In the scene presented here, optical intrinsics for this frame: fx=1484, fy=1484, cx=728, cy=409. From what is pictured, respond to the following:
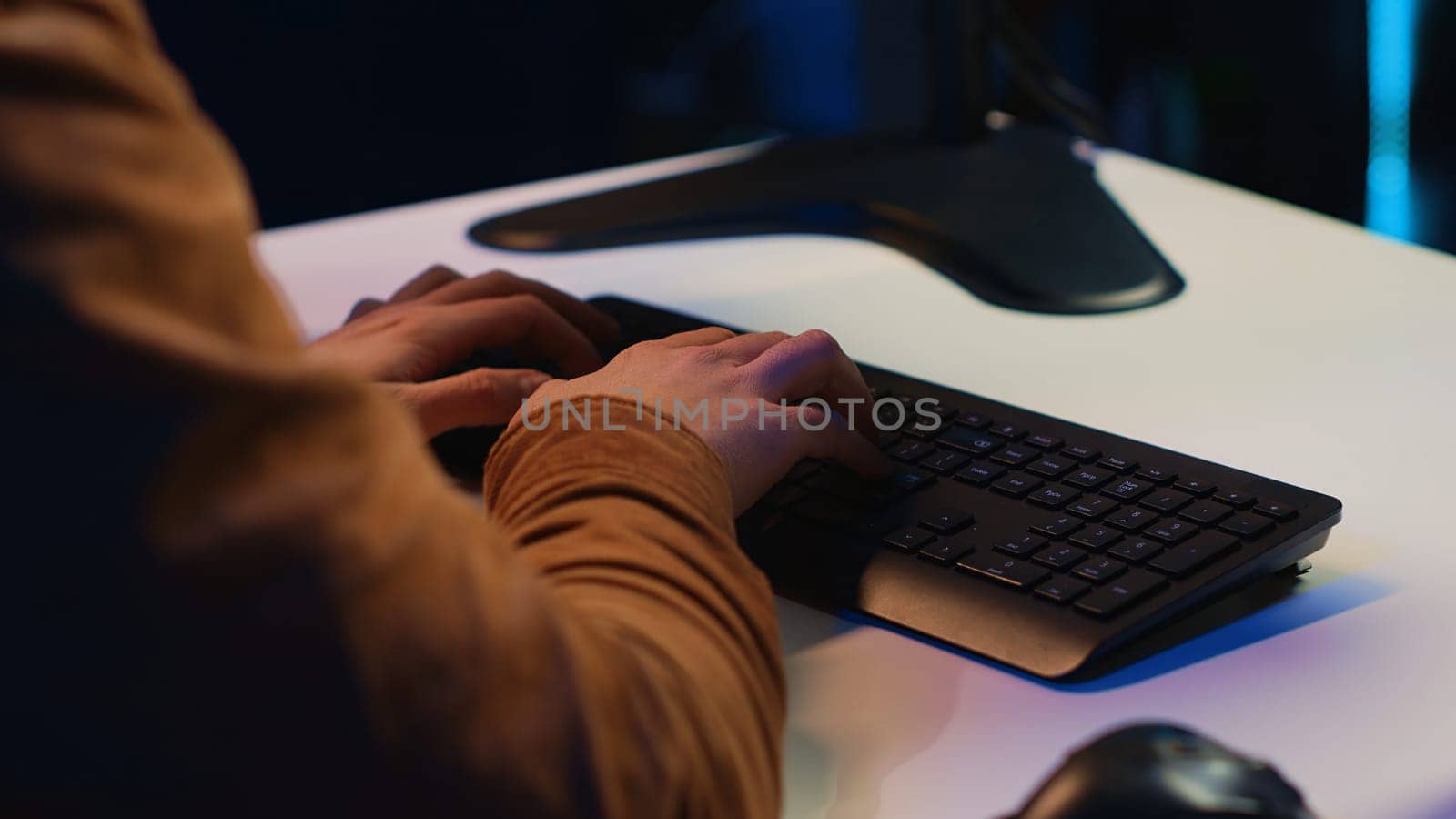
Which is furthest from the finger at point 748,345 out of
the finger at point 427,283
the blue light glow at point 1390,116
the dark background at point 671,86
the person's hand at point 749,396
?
the blue light glow at point 1390,116

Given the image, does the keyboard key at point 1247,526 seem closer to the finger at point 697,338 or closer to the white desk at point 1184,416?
the white desk at point 1184,416

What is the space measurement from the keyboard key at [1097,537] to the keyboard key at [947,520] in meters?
0.04

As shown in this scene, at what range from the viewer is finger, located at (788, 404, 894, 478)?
1.91 feet

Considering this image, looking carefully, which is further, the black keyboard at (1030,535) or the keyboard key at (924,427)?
the keyboard key at (924,427)

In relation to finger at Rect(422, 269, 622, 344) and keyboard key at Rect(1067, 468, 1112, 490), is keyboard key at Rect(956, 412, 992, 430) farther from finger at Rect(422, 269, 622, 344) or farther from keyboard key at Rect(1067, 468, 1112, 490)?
finger at Rect(422, 269, 622, 344)

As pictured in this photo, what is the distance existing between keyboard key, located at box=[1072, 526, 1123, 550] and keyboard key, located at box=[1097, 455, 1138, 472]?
0.05m

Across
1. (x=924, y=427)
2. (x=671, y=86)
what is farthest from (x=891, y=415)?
(x=671, y=86)

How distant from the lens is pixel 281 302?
0.36 meters

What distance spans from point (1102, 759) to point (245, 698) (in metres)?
0.20

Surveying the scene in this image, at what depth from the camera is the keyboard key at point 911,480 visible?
59 cm

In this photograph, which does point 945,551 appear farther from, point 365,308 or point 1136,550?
point 365,308

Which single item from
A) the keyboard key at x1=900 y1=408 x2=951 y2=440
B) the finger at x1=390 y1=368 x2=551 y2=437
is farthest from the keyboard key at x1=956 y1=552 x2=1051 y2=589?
the finger at x1=390 y1=368 x2=551 y2=437

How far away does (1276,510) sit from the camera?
21.4 inches

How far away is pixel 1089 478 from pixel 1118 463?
0.02m
